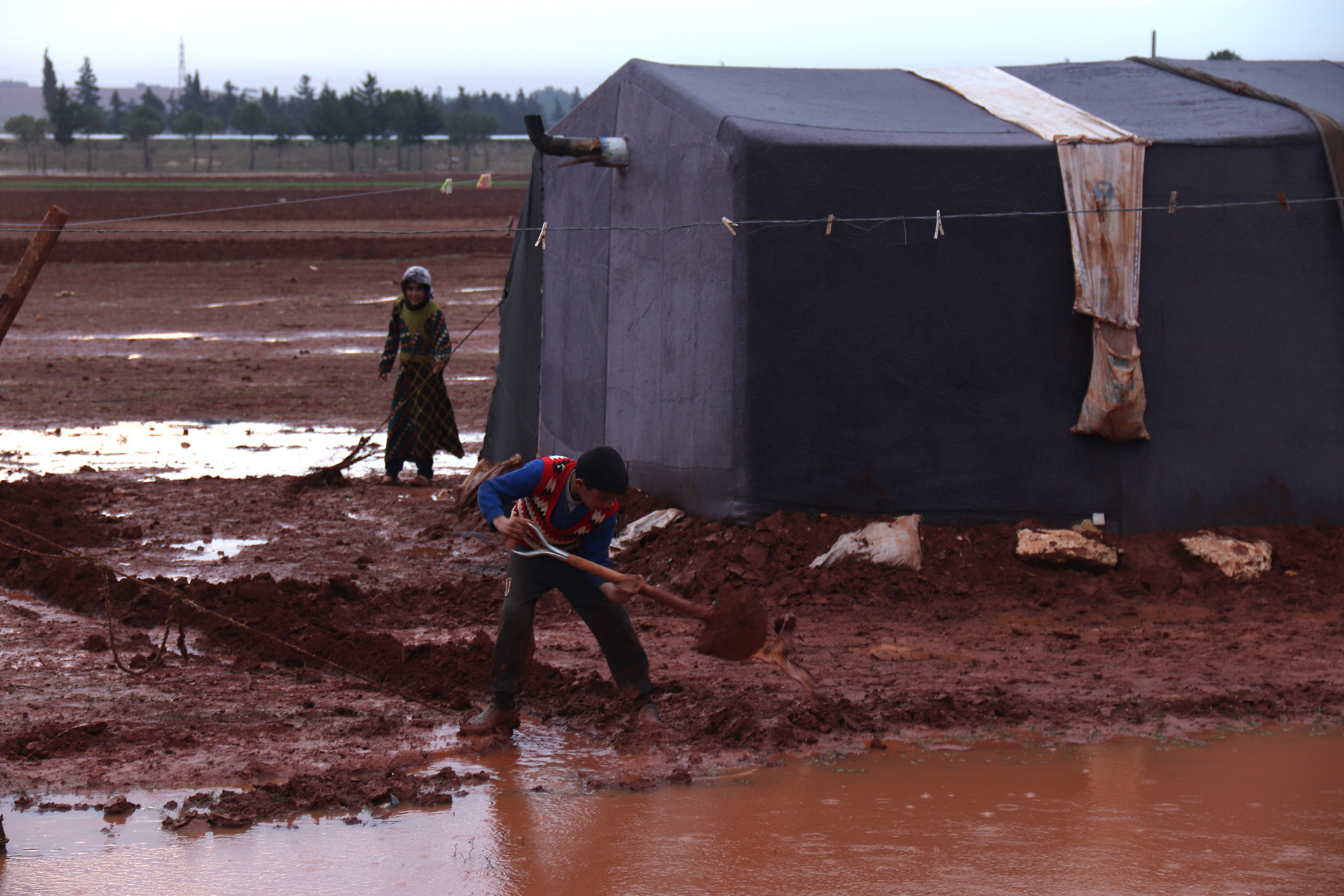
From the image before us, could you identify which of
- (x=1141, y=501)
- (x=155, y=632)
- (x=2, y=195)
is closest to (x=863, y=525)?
(x=1141, y=501)

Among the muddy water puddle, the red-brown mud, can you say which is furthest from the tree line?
the muddy water puddle

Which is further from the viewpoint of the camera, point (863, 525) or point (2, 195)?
point (2, 195)

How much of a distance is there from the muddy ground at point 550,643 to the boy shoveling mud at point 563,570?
22 cm

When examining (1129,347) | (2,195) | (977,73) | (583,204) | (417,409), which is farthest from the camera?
(2,195)

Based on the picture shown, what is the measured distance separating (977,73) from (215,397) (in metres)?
9.31

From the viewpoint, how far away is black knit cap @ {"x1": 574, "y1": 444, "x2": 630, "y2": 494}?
479 centimetres

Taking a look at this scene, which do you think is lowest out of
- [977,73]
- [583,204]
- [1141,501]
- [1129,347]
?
[1141,501]

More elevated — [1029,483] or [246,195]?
[246,195]

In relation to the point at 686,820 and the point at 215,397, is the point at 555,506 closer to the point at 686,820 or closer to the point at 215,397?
the point at 686,820

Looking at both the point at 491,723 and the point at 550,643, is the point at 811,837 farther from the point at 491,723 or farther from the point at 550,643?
the point at 550,643

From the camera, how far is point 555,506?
5.08 metres

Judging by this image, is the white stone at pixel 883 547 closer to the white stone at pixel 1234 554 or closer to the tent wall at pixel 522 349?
the white stone at pixel 1234 554

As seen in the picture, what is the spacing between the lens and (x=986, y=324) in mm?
7703

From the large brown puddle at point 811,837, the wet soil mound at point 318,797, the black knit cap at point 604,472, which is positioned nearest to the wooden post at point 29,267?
the large brown puddle at point 811,837
